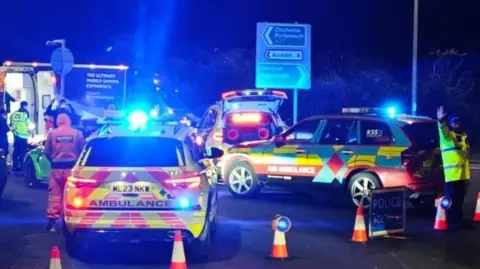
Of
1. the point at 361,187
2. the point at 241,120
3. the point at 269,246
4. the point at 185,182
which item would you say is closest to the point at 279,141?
the point at 361,187

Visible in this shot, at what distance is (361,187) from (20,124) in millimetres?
8947

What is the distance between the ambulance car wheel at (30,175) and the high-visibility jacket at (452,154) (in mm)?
8132

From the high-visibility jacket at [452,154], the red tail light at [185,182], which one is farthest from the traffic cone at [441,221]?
the red tail light at [185,182]

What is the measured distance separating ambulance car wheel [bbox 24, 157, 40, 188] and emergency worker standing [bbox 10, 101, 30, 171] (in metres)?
2.83

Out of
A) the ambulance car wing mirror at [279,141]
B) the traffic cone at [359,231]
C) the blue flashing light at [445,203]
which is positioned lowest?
the traffic cone at [359,231]

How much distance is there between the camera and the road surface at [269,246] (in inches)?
355

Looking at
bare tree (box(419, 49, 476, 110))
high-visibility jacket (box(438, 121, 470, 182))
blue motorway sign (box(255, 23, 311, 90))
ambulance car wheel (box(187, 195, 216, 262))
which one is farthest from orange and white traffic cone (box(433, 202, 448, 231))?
bare tree (box(419, 49, 476, 110))

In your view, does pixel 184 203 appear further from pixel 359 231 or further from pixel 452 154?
pixel 452 154

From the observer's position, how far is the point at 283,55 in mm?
22562

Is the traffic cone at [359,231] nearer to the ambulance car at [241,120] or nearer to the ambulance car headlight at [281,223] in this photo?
the ambulance car headlight at [281,223]

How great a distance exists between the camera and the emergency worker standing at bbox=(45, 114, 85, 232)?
10.8 metres

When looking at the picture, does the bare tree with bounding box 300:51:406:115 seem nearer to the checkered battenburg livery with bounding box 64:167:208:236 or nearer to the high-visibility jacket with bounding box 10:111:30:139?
the high-visibility jacket with bounding box 10:111:30:139

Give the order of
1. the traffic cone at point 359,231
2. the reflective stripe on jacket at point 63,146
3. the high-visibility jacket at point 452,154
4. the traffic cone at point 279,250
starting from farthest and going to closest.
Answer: the high-visibility jacket at point 452,154 → the reflective stripe on jacket at point 63,146 → the traffic cone at point 359,231 → the traffic cone at point 279,250

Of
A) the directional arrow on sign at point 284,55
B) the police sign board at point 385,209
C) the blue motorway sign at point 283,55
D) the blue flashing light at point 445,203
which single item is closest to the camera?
the police sign board at point 385,209
